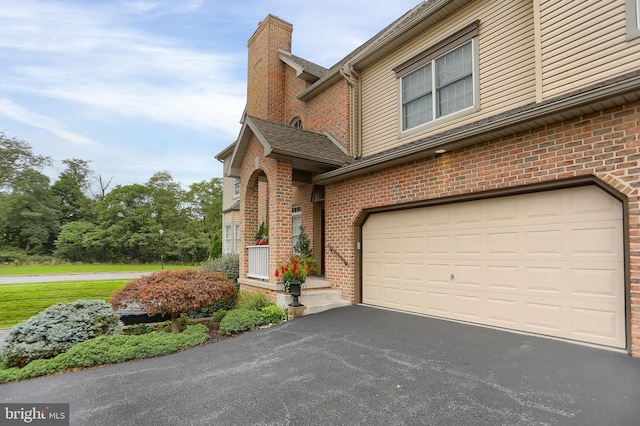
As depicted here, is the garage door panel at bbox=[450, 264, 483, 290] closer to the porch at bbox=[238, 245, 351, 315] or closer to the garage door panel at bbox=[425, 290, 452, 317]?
the garage door panel at bbox=[425, 290, 452, 317]

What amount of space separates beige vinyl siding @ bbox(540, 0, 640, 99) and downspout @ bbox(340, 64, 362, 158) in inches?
182

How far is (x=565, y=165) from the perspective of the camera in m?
4.54

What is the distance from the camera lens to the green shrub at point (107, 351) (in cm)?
448

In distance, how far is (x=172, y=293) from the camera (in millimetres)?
6270

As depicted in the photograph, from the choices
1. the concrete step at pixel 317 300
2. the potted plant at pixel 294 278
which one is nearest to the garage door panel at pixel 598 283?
the concrete step at pixel 317 300

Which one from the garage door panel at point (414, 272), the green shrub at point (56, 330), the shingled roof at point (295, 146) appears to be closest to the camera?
the green shrub at point (56, 330)

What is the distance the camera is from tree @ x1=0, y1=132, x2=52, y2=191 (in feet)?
109

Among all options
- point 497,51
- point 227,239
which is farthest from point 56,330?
point 227,239

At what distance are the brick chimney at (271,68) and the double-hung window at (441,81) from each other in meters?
5.95

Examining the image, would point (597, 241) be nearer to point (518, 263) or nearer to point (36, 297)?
point (518, 263)

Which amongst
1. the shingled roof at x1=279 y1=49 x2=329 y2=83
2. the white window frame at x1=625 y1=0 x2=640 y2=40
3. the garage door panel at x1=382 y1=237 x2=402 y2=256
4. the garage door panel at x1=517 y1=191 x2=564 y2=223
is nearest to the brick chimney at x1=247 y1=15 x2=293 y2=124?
the shingled roof at x1=279 y1=49 x2=329 y2=83

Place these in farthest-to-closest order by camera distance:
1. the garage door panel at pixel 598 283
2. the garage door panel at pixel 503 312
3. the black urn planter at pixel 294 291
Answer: the black urn planter at pixel 294 291 < the garage door panel at pixel 503 312 < the garage door panel at pixel 598 283

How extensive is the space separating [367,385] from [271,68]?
1220 centimetres

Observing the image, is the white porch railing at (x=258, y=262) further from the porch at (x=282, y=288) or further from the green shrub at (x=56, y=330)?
the green shrub at (x=56, y=330)
